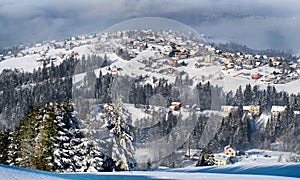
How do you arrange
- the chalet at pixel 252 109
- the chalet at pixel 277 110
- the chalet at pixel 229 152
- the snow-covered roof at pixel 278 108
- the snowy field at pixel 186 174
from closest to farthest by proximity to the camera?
the snowy field at pixel 186 174, the chalet at pixel 229 152, the chalet at pixel 252 109, the chalet at pixel 277 110, the snow-covered roof at pixel 278 108

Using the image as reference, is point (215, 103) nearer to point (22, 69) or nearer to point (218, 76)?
point (218, 76)

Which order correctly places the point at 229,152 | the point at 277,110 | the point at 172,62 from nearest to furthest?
the point at 172,62
the point at 229,152
the point at 277,110

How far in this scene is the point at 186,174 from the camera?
314 cm

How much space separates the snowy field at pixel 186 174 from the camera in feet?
7.62

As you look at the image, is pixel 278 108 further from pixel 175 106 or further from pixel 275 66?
pixel 175 106

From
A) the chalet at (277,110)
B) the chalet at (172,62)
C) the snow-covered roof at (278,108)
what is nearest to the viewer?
the chalet at (172,62)

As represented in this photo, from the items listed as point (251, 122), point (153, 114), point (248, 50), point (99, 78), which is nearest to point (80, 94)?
point (99, 78)

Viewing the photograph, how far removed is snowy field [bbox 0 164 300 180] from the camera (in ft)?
7.62

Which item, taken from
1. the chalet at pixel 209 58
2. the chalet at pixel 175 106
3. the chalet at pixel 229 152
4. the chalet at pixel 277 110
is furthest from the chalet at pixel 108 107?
the chalet at pixel 277 110

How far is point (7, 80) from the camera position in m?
47.0

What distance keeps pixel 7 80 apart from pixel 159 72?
44563 mm

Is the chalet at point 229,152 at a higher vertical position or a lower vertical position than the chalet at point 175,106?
lower

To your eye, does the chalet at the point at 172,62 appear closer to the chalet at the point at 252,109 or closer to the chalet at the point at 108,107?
the chalet at the point at 108,107

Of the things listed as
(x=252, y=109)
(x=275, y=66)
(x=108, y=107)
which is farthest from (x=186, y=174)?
(x=275, y=66)
